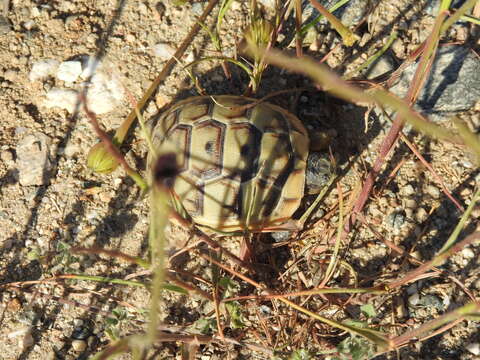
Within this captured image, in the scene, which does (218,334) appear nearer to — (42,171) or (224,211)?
(224,211)

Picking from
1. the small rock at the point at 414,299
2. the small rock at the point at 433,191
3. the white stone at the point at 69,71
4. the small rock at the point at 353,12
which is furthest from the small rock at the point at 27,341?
the small rock at the point at 353,12

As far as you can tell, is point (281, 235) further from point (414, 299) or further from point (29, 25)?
point (29, 25)

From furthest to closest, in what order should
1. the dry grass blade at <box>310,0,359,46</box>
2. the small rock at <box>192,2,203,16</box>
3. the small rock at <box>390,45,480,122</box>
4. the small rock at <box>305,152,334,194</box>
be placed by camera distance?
1. the small rock at <box>192,2,203,16</box>
2. the small rock at <box>390,45,480,122</box>
3. the small rock at <box>305,152,334,194</box>
4. the dry grass blade at <box>310,0,359,46</box>

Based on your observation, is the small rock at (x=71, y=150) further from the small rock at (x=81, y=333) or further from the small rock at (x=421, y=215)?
the small rock at (x=421, y=215)

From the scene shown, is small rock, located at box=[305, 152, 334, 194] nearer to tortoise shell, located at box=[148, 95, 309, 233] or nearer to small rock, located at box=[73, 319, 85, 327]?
tortoise shell, located at box=[148, 95, 309, 233]

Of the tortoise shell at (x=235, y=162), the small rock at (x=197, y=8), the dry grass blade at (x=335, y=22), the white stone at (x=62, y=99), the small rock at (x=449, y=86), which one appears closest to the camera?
the dry grass blade at (x=335, y=22)

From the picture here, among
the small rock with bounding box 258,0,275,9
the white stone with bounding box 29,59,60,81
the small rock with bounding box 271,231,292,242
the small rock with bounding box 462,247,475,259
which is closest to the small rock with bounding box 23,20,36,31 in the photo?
the white stone with bounding box 29,59,60,81
